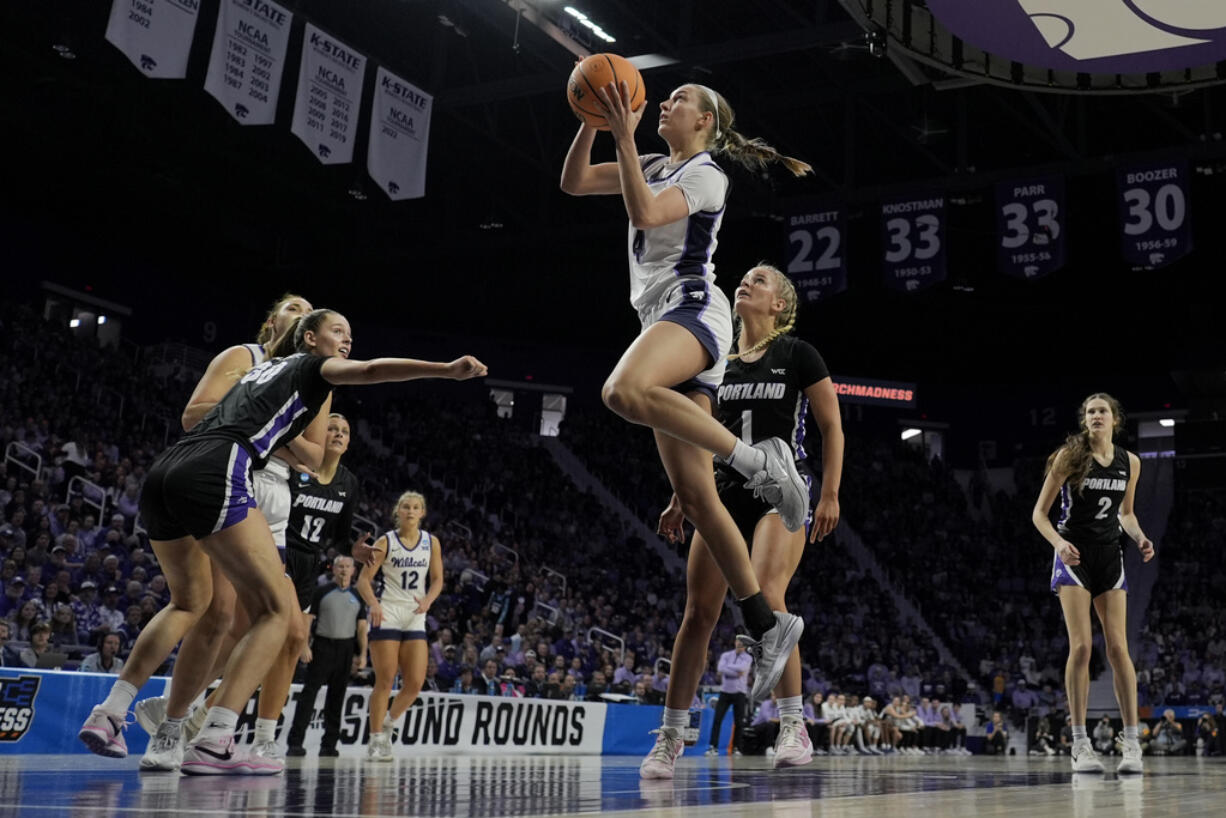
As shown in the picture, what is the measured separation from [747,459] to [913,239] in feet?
51.1

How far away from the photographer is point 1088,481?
716 centimetres

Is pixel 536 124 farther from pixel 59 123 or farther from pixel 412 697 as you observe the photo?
pixel 412 697

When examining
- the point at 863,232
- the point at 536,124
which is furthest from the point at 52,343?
the point at 863,232

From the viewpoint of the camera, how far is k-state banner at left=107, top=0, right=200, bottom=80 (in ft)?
38.2

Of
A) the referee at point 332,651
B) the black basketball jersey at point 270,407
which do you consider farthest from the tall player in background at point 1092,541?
the referee at point 332,651

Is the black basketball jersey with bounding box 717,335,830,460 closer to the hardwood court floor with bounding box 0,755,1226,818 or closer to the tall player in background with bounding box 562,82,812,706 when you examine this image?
the tall player in background with bounding box 562,82,812,706

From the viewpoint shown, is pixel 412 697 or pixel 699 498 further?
pixel 412 697

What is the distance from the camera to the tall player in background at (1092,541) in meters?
6.85

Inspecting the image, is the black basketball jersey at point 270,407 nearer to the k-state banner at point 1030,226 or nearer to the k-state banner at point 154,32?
the k-state banner at point 154,32

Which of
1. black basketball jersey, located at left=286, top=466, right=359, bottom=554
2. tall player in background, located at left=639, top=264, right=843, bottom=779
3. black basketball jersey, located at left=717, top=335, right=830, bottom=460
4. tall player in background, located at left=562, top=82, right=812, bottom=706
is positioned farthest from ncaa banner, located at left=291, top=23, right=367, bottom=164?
tall player in background, located at left=562, top=82, right=812, bottom=706

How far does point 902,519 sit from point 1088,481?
85.6 ft

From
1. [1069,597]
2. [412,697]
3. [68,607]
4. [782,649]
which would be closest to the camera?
[782,649]

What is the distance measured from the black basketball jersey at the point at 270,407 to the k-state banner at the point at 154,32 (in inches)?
325

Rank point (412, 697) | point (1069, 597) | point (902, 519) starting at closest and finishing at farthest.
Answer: point (1069, 597) < point (412, 697) < point (902, 519)
